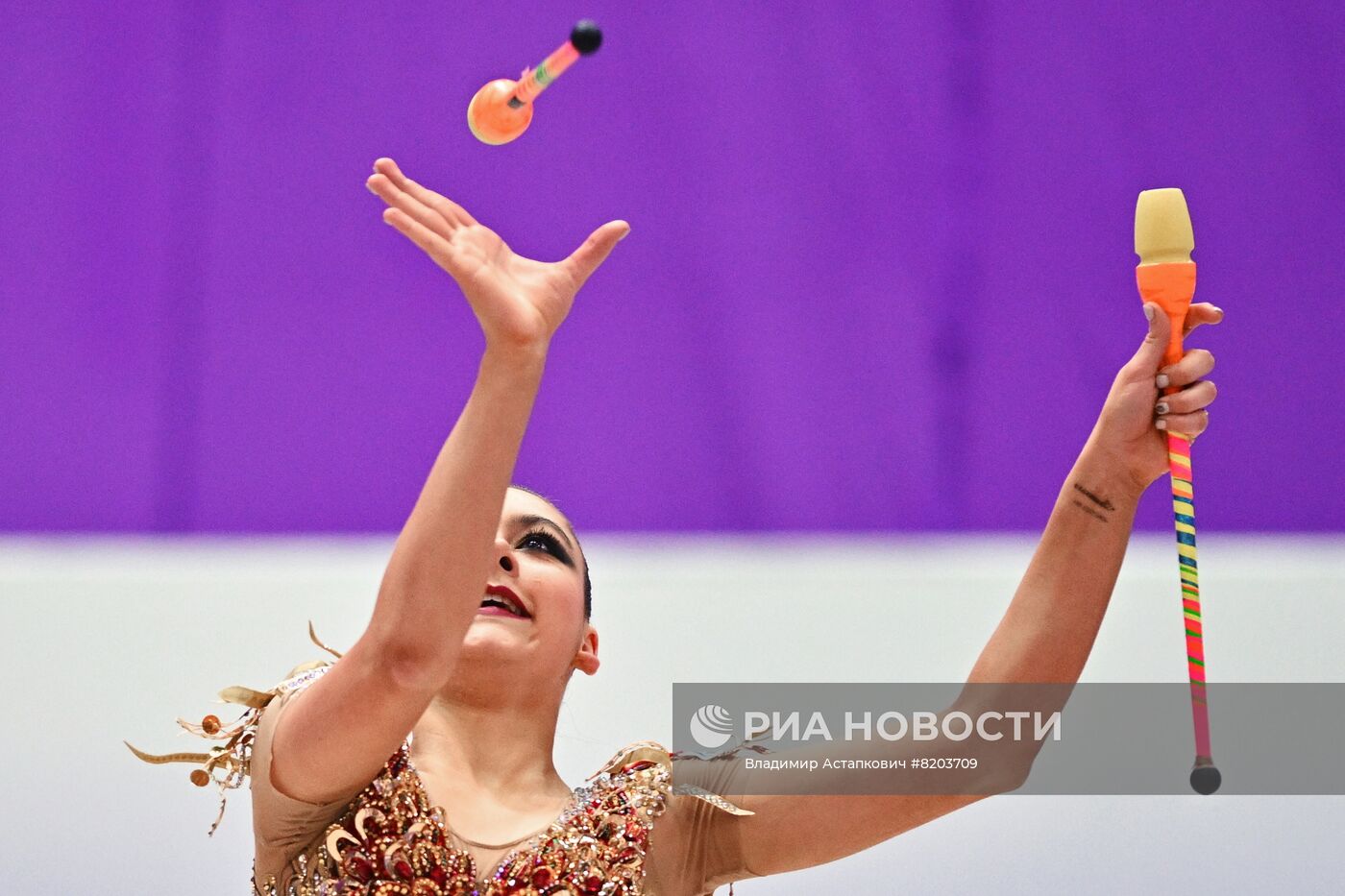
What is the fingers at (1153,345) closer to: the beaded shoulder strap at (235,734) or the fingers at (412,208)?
the fingers at (412,208)

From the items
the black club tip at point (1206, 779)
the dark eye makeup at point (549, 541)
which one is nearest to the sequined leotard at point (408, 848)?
the dark eye makeup at point (549, 541)

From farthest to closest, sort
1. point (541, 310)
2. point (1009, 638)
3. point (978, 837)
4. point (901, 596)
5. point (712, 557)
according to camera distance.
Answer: point (712, 557) < point (901, 596) < point (978, 837) < point (1009, 638) < point (541, 310)

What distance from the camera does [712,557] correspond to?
2.94m

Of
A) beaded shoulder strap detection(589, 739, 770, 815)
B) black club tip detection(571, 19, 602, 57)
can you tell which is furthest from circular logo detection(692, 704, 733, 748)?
black club tip detection(571, 19, 602, 57)

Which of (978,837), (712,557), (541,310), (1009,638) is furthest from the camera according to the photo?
(712,557)

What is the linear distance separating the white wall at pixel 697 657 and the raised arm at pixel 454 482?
683 millimetres

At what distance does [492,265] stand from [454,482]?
0.16m

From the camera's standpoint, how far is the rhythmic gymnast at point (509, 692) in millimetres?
1289

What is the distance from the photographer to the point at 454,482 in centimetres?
128

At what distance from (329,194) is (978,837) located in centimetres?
159

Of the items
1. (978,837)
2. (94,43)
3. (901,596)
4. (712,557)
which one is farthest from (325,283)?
(978,837)

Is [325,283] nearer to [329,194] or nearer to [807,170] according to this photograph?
[329,194]

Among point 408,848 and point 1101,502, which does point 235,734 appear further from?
point 1101,502

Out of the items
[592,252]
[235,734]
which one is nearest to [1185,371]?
[592,252]
